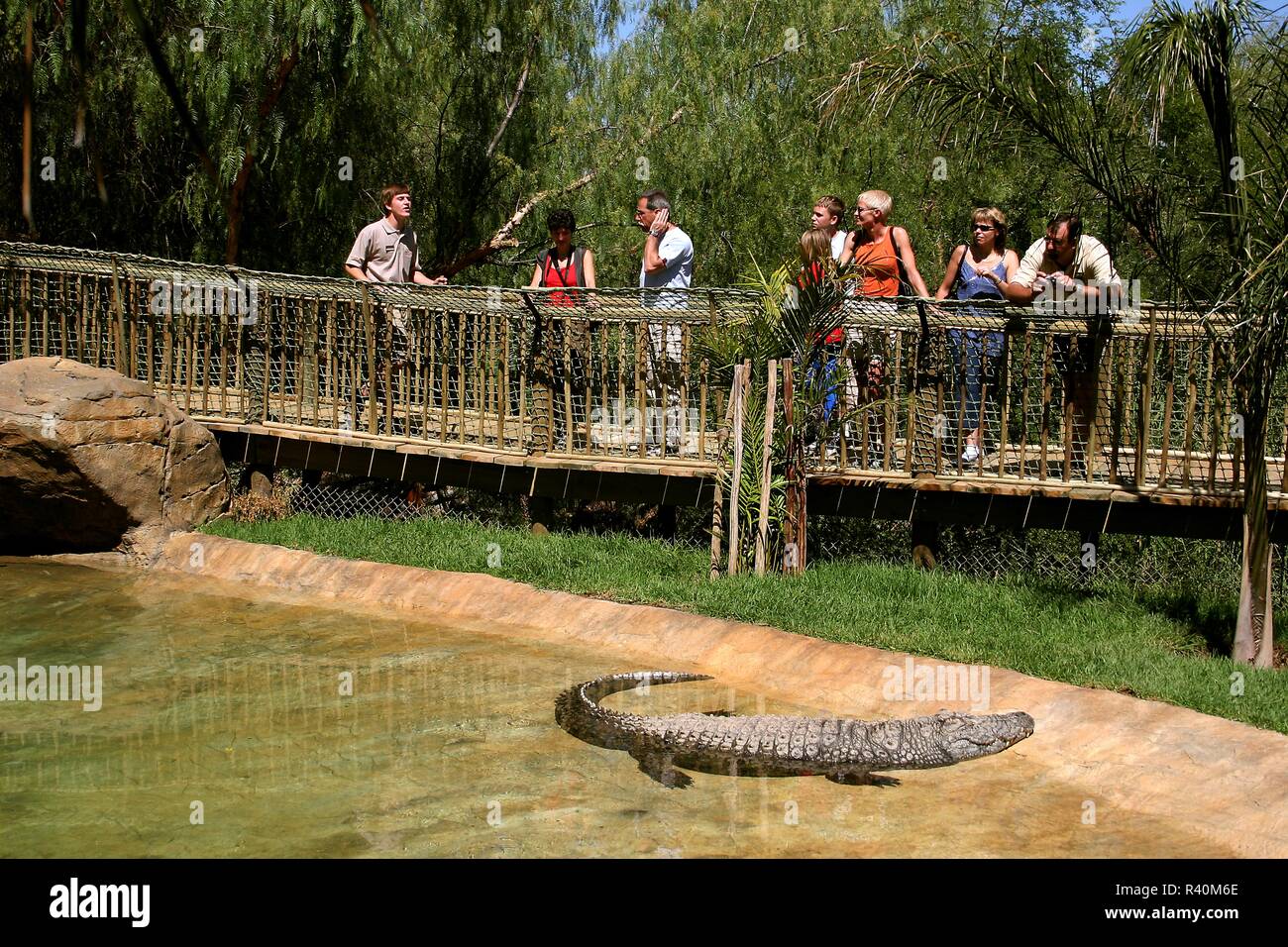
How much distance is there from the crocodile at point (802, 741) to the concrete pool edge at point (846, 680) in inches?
9.4

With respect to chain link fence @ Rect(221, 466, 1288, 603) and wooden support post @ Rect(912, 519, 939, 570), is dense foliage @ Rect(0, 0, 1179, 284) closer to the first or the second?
chain link fence @ Rect(221, 466, 1288, 603)

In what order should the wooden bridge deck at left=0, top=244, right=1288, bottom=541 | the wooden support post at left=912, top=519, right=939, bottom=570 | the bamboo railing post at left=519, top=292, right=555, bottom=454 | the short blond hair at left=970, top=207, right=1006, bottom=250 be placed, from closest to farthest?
the wooden bridge deck at left=0, top=244, right=1288, bottom=541
the short blond hair at left=970, top=207, right=1006, bottom=250
the wooden support post at left=912, top=519, right=939, bottom=570
the bamboo railing post at left=519, top=292, right=555, bottom=454

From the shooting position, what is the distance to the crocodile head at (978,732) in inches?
210

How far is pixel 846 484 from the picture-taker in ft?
26.9

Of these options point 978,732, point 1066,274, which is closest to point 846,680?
point 978,732

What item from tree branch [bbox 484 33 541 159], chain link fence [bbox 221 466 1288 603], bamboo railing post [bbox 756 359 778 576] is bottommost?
chain link fence [bbox 221 466 1288 603]

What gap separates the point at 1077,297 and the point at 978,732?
3.19 meters

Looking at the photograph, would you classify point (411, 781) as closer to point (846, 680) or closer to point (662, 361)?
point (846, 680)

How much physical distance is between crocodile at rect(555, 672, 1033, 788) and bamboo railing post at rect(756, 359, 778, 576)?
7.78 ft

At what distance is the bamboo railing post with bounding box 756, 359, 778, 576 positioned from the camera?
7.79 meters

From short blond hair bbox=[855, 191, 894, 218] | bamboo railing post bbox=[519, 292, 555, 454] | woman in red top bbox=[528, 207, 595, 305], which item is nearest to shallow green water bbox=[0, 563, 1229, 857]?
bamboo railing post bbox=[519, 292, 555, 454]

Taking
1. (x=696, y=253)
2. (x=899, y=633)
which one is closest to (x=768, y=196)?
(x=696, y=253)

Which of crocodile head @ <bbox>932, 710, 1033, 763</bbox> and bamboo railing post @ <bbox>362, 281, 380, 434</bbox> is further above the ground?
bamboo railing post @ <bbox>362, 281, 380, 434</bbox>
